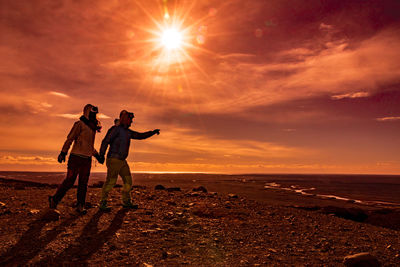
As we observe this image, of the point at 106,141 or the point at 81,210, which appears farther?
the point at 106,141

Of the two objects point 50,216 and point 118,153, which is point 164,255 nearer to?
point 50,216

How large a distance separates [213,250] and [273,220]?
3.43 metres

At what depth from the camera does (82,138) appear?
23.4ft

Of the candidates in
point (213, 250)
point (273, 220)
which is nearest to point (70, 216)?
point (213, 250)

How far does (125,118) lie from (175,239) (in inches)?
168

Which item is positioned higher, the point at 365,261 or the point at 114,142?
the point at 114,142

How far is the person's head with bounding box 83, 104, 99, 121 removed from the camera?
7.38 m

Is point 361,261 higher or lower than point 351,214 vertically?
higher

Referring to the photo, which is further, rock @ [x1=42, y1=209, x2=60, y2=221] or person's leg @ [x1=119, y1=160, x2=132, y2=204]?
person's leg @ [x1=119, y1=160, x2=132, y2=204]

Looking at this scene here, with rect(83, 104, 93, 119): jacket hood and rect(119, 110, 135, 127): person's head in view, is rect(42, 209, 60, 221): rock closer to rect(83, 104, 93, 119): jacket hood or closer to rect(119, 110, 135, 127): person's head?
rect(83, 104, 93, 119): jacket hood

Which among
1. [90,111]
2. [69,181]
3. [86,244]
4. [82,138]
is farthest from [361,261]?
[90,111]

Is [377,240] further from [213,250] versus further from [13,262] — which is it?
[13,262]

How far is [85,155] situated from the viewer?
23.5 ft

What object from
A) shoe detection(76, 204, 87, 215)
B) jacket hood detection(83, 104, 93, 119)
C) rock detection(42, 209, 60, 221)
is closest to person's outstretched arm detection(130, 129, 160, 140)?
jacket hood detection(83, 104, 93, 119)
